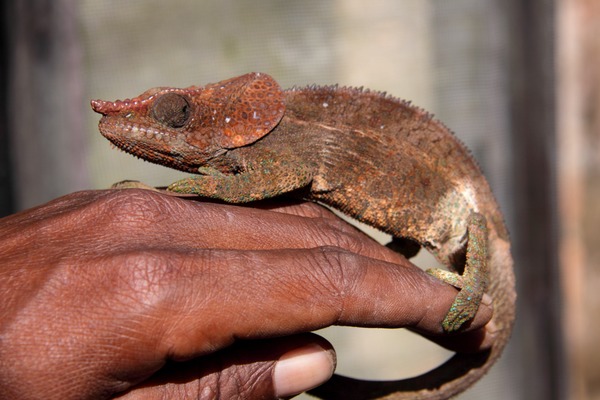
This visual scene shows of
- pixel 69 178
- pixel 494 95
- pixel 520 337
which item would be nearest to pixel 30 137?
pixel 69 178

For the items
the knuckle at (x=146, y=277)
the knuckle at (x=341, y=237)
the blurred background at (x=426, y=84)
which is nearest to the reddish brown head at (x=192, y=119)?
the knuckle at (x=341, y=237)

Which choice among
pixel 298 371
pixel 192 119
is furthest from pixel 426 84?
pixel 298 371

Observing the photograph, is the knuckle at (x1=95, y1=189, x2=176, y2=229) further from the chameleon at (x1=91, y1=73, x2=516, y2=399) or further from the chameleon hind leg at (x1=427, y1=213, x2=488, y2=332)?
the chameleon hind leg at (x1=427, y1=213, x2=488, y2=332)

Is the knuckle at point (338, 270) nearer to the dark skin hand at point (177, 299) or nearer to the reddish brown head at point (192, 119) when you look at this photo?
the dark skin hand at point (177, 299)

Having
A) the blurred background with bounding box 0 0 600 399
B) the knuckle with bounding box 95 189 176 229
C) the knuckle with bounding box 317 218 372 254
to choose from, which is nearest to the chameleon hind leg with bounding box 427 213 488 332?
the knuckle with bounding box 317 218 372 254

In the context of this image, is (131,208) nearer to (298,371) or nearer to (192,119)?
(192,119)

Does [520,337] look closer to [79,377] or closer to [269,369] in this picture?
[269,369]
